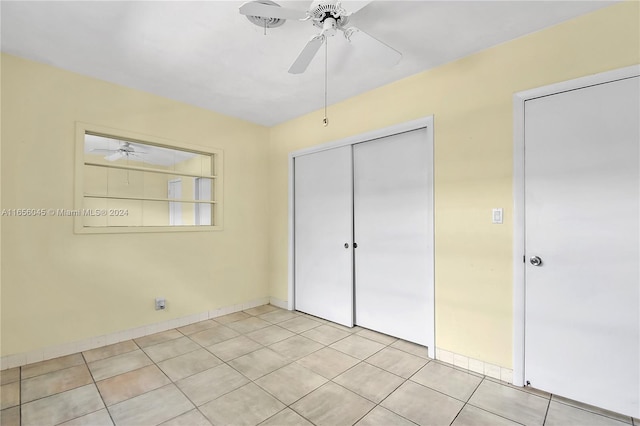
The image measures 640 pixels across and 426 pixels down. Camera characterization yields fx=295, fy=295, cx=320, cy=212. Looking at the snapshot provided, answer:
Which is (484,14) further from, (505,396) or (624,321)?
(505,396)

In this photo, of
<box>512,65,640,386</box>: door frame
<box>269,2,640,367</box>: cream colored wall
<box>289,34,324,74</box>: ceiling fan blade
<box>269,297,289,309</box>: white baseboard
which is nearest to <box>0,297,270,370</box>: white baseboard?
<box>269,297,289,309</box>: white baseboard

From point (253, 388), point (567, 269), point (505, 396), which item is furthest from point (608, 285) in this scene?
point (253, 388)

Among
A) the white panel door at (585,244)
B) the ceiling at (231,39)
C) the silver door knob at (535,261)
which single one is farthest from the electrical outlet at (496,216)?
the ceiling at (231,39)

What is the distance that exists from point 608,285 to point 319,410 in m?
1.93

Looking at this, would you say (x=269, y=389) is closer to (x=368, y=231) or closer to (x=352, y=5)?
(x=368, y=231)

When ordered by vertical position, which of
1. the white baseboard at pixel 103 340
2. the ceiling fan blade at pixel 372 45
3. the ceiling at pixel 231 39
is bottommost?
the white baseboard at pixel 103 340

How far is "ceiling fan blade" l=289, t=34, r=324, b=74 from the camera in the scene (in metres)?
1.71

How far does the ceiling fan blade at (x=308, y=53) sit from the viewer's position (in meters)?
1.71

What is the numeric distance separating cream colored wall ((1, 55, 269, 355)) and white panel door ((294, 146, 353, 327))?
89cm

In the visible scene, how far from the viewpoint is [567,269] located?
1.93m

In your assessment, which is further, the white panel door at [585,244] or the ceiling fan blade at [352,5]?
the white panel door at [585,244]

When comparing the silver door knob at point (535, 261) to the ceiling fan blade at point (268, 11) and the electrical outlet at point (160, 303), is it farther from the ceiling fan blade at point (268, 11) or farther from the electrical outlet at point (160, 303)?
the electrical outlet at point (160, 303)

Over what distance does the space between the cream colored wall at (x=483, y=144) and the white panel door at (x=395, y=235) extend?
15 cm

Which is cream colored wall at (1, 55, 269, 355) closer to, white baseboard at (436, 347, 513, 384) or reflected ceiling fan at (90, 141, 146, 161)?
reflected ceiling fan at (90, 141, 146, 161)
